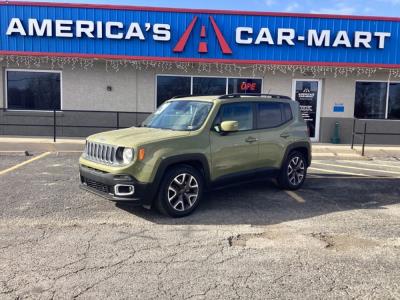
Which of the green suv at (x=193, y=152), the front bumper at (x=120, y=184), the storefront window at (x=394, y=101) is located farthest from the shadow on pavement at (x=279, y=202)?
the storefront window at (x=394, y=101)

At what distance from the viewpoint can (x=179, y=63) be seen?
14.6 m

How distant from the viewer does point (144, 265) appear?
442 cm

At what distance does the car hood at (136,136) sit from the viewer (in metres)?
5.84

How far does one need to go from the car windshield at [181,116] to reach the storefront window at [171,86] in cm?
768

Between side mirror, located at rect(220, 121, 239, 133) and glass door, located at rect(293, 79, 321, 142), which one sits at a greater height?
glass door, located at rect(293, 79, 321, 142)

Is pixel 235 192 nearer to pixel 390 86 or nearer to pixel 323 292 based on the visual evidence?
pixel 323 292

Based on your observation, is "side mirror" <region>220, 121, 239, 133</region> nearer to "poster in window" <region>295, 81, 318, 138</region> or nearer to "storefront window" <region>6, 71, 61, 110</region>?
"poster in window" <region>295, 81, 318, 138</region>

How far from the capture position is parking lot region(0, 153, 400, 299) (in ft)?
12.9

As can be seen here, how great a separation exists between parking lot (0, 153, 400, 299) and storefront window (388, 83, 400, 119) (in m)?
8.33

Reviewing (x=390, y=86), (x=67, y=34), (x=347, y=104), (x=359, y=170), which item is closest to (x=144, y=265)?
(x=359, y=170)

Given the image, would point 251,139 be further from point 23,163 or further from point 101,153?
point 23,163

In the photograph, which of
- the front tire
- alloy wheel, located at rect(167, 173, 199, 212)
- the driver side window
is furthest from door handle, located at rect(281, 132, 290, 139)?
alloy wheel, located at rect(167, 173, 199, 212)

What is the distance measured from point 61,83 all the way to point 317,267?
495 inches

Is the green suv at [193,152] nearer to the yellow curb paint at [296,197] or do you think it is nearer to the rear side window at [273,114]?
the rear side window at [273,114]
